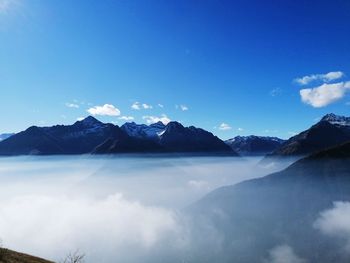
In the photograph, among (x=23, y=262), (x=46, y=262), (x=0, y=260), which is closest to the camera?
(x=0, y=260)

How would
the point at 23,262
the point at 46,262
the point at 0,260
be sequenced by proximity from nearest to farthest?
the point at 0,260 → the point at 23,262 → the point at 46,262

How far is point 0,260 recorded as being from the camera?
246 ft

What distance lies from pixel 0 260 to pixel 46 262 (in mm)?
29266

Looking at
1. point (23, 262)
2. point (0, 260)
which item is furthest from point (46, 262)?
point (0, 260)

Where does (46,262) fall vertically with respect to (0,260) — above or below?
below

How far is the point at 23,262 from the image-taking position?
278ft

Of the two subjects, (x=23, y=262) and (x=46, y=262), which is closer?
(x=23, y=262)

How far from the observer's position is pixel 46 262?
4028 inches

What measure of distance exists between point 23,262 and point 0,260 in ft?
34.9

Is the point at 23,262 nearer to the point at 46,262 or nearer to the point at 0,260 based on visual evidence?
the point at 0,260

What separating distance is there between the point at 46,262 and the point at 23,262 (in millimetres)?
18662

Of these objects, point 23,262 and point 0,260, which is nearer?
point 0,260
